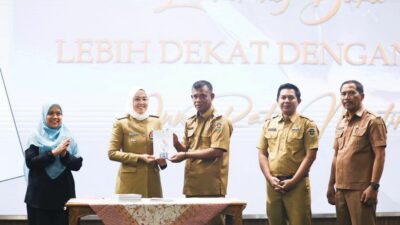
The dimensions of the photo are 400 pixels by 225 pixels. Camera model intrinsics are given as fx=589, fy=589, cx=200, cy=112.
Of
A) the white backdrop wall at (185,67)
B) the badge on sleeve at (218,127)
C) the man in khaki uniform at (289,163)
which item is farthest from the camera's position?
the white backdrop wall at (185,67)

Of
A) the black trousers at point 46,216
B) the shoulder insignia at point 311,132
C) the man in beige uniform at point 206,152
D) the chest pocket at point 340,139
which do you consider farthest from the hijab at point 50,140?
the chest pocket at point 340,139

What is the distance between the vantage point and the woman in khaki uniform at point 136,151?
389cm

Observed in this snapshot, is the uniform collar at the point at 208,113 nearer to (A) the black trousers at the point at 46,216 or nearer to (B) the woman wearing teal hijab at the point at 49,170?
(B) the woman wearing teal hijab at the point at 49,170

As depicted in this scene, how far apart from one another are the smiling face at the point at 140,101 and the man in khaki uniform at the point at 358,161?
1.31 metres

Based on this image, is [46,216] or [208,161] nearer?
[46,216]

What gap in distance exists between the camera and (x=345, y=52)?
4812mm

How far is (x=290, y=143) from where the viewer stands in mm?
3926

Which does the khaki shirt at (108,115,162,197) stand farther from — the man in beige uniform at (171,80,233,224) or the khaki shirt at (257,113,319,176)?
the khaki shirt at (257,113,319,176)

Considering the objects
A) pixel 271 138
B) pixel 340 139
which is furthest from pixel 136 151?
pixel 340 139

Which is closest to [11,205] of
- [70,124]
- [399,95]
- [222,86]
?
[70,124]

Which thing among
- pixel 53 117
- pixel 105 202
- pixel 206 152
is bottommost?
pixel 105 202

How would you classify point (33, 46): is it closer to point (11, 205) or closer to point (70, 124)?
point (70, 124)

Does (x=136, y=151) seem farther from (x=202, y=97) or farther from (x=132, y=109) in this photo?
(x=202, y=97)

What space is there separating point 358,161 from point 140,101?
1466 mm
